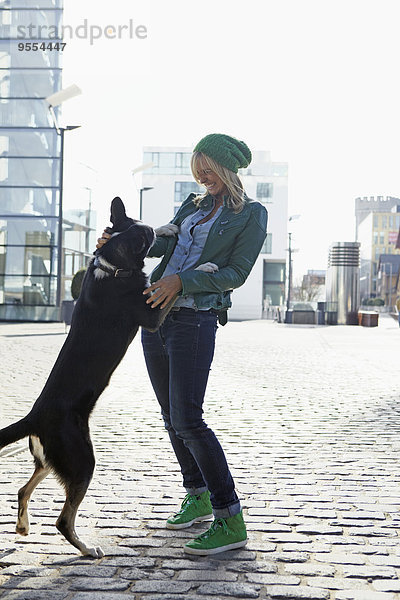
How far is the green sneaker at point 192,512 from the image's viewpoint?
4258 millimetres

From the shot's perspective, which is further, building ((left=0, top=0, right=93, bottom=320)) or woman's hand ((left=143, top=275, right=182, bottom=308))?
building ((left=0, top=0, right=93, bottom=320))

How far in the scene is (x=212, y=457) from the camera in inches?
154

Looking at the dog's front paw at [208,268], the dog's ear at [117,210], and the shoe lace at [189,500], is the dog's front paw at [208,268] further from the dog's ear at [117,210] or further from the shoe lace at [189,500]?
the shoe lace at [189,500]

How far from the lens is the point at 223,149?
3.97m

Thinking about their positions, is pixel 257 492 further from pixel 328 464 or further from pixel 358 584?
pixel 358 584

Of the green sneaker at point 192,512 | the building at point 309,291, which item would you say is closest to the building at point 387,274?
the building at point 309,291

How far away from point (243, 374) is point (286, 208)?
58.0 metres

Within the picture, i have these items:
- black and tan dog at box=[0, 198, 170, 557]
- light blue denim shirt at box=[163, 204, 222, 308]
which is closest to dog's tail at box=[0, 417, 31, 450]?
black and tan dog at box=[0, 198, 170, 557]

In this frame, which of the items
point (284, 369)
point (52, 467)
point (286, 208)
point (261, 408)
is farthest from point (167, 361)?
point (286, 208)

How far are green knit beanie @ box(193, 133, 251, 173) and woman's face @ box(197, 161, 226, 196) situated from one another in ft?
0.29

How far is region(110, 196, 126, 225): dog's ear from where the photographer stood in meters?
3.90

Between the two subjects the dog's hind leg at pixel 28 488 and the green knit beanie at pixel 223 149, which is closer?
the dog's hind leg at pixel 28 488

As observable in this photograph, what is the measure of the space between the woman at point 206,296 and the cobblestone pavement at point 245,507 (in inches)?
Result: 12.0

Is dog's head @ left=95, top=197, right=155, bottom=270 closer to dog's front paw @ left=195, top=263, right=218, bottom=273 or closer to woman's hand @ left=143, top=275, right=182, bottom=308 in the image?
woman's hand @ left=143, top=275, right=182, bottom=308
